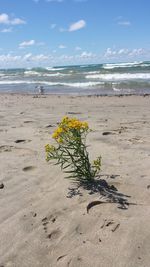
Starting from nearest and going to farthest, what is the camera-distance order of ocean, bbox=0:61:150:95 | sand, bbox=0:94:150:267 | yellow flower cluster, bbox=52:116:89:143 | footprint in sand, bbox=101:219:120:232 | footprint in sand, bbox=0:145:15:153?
sand, bbox=0:94:150:267
footprint in sand, bbox=101:219:120:232
yellow flower cluster, bbox=52:116:89:143
footprint in sand, bbox=0:145:15:153
ocean, bbox=0:61:150:95

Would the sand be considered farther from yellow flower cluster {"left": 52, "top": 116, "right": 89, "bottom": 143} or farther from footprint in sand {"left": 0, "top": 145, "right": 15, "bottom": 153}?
yellow flower cluster {"left": 52, "top": 116, "right": 89, "bottom": 143}

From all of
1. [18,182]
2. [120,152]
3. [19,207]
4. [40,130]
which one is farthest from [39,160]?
[40,130]

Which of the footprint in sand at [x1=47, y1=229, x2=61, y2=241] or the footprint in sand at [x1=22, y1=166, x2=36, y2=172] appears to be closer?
the footprint in sand at [x1=47, y1=229, x2=61, y2=241]

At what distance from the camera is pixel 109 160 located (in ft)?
15.1

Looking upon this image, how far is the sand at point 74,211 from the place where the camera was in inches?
106

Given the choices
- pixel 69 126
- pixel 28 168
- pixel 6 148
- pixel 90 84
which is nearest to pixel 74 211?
pixel 69 126

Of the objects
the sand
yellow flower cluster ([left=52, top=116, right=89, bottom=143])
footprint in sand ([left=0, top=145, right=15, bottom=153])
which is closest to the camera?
the sand

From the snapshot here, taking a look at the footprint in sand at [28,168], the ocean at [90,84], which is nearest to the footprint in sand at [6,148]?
the footprint in sand at [28,168]

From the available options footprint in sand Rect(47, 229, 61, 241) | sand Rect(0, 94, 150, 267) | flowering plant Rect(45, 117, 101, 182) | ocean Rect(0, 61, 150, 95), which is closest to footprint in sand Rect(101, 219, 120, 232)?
sand Rect(0, 94, 150, 267)

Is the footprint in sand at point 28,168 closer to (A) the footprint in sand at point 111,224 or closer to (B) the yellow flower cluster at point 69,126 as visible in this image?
(B) the yellow flower cluster at point 69,126

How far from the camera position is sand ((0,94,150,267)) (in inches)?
106

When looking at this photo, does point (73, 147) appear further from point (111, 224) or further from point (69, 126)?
point (111, 224)

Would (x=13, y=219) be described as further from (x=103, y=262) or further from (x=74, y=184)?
(x=103, y=262)

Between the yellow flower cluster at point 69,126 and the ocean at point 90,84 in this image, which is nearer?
the yellow flower cluster at point 69,126
